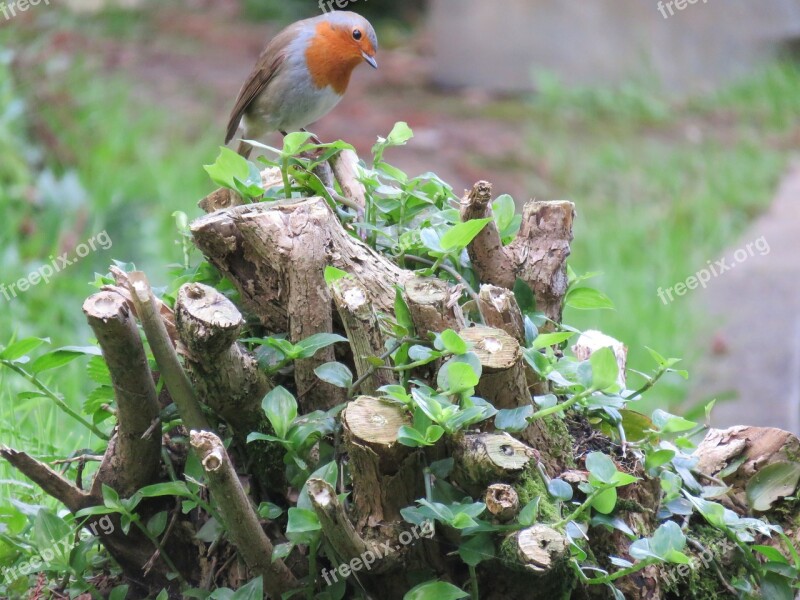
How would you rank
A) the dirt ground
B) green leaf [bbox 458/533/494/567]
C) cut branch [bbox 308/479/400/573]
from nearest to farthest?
cut branch [bbox 308/479/400/573]
green leaf [bbox 458/533/494/567]
the dirt ground

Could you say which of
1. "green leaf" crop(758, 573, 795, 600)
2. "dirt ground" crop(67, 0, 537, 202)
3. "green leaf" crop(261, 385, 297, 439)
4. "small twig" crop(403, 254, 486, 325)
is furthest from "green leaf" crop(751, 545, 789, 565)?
"dirt ground" crop(67, 0, 537, 202)

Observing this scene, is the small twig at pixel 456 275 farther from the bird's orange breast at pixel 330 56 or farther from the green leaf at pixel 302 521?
the bird's orange breast at pixel 330 56

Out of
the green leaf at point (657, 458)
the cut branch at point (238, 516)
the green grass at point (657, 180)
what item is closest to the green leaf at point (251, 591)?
the cut branch at point (238, 516)

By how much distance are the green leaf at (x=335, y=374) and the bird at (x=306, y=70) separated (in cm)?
194

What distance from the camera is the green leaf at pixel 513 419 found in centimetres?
156

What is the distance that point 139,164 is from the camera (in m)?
5.63

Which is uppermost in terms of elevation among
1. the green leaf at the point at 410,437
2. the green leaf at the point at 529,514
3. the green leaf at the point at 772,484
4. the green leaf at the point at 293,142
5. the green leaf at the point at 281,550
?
the green leaf at the point at 293,142

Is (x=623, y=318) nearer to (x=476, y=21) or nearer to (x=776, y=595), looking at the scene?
(x=776, y=595)

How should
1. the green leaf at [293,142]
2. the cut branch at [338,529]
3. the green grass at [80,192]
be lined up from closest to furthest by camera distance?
the cut branch at [338,529], the green leaf at [293,142], the green grass at [80,192]

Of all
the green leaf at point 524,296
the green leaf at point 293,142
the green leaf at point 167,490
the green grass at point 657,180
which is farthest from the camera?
the green grass at point 657,180

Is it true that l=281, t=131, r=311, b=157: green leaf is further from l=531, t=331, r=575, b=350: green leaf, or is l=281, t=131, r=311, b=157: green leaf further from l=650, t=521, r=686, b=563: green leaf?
l=650, t=521, r=686, b=563: green leaf

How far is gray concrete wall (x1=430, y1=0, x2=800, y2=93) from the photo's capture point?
7.98 meters

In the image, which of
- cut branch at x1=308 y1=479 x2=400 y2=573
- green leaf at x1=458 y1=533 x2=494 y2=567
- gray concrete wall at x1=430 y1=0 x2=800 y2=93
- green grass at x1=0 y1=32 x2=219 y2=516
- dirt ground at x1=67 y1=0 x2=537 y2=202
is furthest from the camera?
gray concrete wall at x1=430 y1=0 x2=800 y2=93

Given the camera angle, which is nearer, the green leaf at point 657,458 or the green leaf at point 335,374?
the green leaf at point 335,374
